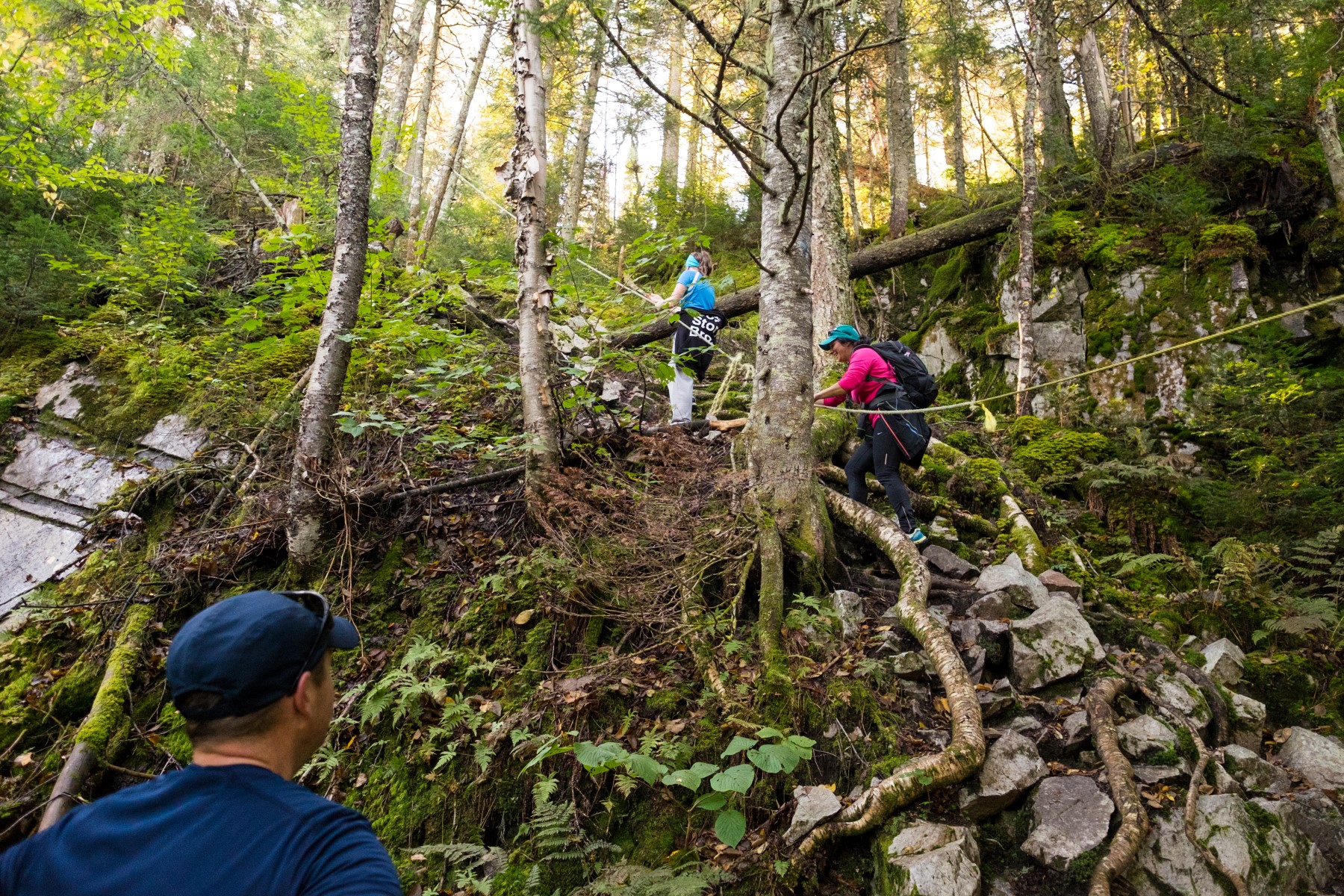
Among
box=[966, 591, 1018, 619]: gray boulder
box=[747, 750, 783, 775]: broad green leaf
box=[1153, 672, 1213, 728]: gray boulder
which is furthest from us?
box=[966, 591, 1018, 619]: gray boulder

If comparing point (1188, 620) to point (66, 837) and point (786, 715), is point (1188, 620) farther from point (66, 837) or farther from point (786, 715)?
point (66, 837)

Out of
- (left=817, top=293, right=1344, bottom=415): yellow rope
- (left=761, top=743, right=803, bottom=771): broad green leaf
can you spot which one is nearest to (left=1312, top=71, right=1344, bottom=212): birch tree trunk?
(left=817, top=293, right=1344, bottom=415): yellow rope

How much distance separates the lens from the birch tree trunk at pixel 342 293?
19.6 feet

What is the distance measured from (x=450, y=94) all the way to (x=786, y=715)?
25.6 metres

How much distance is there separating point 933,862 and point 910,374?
4151mm

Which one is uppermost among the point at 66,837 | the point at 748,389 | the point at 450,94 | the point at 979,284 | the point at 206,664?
the point at 450,94

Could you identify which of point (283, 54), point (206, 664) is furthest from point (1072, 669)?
point (283, 54)

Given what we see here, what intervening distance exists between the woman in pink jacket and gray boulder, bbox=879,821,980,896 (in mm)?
2810

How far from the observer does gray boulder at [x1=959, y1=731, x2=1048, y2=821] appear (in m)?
3.30

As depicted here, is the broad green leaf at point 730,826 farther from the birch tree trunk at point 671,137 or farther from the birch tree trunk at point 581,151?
the birch tree trunk at point 581,151

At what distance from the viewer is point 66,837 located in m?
1.36

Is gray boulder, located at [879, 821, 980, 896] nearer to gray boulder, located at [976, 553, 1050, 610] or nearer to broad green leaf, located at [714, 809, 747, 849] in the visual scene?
broad green leaf, located at [714, 809, 747, 849]

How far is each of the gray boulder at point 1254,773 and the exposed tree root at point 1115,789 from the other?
1.87 ft

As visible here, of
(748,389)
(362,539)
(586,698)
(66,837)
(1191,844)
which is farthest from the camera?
(748,389)
